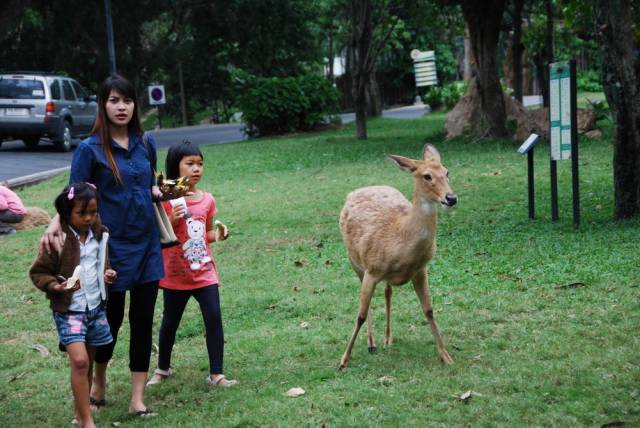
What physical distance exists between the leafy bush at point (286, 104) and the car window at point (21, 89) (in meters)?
6.26

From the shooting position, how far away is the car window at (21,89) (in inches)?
851

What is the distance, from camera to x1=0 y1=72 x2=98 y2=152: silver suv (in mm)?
21422

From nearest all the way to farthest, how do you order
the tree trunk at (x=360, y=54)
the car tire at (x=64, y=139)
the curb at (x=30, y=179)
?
the curb at (x=30, y=179) < the tree trunk at (x=360, y=54) < the car tire at (x=64, y=139)

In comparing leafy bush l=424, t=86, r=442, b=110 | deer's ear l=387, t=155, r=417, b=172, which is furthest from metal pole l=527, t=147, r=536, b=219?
leafy bush l=424, t=86, r=442, b=110

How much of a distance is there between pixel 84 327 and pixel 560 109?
6206 millimetres

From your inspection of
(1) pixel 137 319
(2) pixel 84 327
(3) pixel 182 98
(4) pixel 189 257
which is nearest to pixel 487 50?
(4) pixel 189 257

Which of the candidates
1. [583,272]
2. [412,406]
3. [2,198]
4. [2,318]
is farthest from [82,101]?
[412,406]

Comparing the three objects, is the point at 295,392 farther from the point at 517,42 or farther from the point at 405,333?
the point at 517,42

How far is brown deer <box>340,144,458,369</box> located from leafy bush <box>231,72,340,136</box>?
20120 mm

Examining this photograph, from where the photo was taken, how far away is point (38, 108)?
21.4m

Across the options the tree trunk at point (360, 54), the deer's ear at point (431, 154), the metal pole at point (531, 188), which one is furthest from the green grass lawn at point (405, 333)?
the tree trunk at point (360, 54)

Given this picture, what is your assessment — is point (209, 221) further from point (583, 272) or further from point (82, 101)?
point (82, 101)

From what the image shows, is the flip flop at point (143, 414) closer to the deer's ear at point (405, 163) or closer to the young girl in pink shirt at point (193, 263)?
the young girl in pink shirt at point (193, 263)

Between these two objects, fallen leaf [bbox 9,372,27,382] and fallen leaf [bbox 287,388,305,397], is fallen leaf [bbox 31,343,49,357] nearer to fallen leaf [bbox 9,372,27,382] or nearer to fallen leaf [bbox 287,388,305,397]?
fallen leaf [bbox 9,372,27,382]
